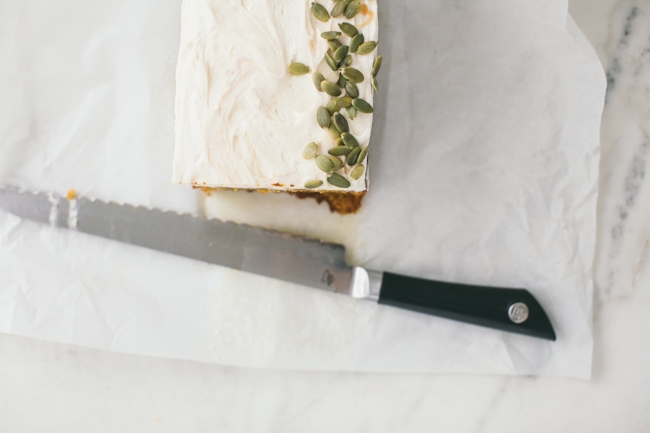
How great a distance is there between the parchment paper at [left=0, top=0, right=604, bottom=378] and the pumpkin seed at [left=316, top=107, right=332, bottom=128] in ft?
1.71

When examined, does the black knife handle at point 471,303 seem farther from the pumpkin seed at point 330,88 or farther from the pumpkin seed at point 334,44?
the pumpkin seed at point 334,44

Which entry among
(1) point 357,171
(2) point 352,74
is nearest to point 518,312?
(1) point 357,171

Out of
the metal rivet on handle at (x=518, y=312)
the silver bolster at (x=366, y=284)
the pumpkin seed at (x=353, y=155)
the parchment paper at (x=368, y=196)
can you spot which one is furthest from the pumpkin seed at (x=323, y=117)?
the metal rivet on handle at (x=518, y=312)

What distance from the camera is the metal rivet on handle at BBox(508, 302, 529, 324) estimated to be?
2.10m

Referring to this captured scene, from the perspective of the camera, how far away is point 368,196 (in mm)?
2189

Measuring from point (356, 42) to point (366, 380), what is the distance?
4.50 ft

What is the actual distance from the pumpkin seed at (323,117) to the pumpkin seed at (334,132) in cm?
1

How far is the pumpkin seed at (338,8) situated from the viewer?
5.58 feet

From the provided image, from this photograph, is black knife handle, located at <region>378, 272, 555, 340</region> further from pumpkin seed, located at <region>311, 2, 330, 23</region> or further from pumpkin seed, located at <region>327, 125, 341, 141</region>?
pumpkin seed, located at <region>311, 2, 330, 23</region>

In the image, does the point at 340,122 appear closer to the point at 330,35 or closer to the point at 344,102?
the point at 344,102

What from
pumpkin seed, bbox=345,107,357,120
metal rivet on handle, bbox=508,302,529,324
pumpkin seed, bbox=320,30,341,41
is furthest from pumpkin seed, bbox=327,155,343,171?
metal rivet on handle, bbox=508,302,529,324

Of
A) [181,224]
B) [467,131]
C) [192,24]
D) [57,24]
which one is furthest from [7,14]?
[467,131]

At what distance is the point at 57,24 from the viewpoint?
2141 mm

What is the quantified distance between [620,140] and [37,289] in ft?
8.12
